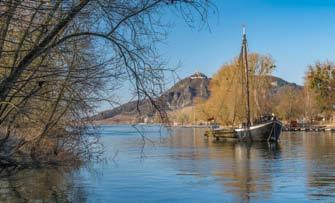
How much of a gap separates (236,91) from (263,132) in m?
22.5

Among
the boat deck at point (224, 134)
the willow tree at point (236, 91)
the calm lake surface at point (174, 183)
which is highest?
the willow tree at point (236, 91)

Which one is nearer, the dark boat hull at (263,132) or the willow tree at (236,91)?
the dark boat hull at (263,132)

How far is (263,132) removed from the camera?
66750 mm

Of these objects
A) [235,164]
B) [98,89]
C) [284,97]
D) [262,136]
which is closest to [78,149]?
[98,89]

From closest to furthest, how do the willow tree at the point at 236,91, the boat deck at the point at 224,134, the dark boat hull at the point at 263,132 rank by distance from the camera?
the dark boat hull at the point at 263,132
the boat deck at the point at 224,134
the willow tree at the point at 236,91

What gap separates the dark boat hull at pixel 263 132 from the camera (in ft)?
217

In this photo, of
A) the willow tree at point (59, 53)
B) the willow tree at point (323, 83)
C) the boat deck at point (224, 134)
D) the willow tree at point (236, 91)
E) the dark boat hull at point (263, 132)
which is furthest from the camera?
the willow tree at point (323, 83)

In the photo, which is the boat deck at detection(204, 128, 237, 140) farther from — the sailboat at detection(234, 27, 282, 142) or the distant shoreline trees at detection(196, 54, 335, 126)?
the distant shoreline trees at detection(196, 54, 335, 126)

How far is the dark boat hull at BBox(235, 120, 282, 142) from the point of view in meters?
66.2

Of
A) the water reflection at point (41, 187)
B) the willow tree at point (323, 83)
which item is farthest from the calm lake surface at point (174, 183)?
the willow tree at point (323, 83)

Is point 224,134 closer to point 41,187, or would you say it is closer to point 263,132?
point 263,132

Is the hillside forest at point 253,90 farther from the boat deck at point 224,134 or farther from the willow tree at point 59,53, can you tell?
the willow tree at point 59,53

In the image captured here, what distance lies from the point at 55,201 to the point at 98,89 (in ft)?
13.8

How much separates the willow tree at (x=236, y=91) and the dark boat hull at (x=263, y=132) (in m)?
15.3
